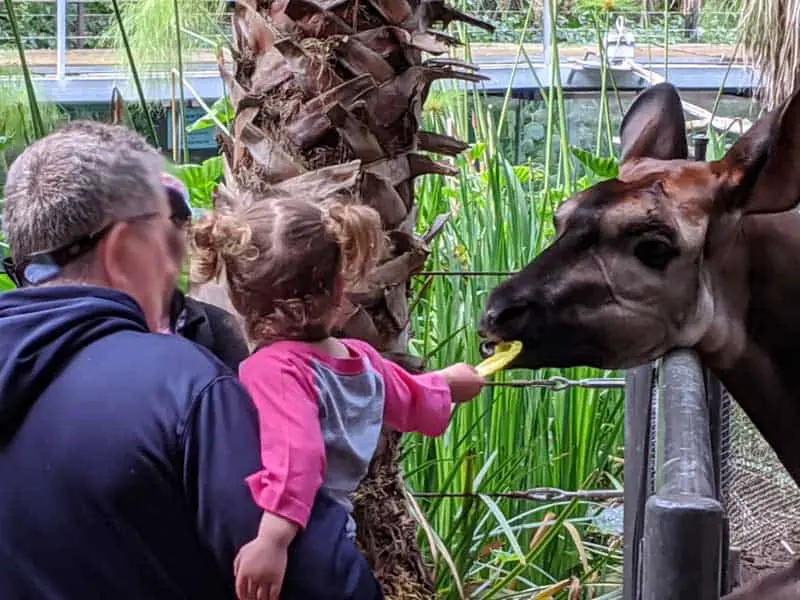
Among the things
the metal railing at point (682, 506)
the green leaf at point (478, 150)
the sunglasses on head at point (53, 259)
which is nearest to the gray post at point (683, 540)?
the metal railing at point (682, 506)

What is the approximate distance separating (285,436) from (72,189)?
0.36 meters

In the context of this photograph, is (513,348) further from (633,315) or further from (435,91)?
(435,91)

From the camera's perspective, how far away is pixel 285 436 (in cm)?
133

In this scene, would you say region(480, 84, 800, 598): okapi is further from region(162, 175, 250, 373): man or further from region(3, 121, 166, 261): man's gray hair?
region(3, 121, 166, 261): man's gray hair

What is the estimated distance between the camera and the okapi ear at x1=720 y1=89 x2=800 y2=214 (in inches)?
77.5

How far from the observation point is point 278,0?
7.36 feet

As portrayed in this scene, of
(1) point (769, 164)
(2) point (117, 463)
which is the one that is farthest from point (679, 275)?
(2) point (117, 463)

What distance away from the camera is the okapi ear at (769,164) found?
6.46 feet

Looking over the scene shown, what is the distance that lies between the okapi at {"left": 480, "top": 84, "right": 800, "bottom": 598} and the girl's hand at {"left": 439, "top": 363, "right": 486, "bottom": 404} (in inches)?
9.0

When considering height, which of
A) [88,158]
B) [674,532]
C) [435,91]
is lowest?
[435,91]

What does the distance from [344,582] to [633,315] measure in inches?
38.3

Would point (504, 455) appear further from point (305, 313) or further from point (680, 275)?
point (305, 313)

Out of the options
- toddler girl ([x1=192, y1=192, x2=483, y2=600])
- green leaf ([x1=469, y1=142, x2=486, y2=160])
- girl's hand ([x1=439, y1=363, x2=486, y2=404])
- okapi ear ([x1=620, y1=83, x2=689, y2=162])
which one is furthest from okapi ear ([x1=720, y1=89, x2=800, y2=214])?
green leaf ([x1=469, y1=142, x2=486, y2=160])

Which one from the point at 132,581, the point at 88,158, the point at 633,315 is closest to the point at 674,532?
the point at 132,581
